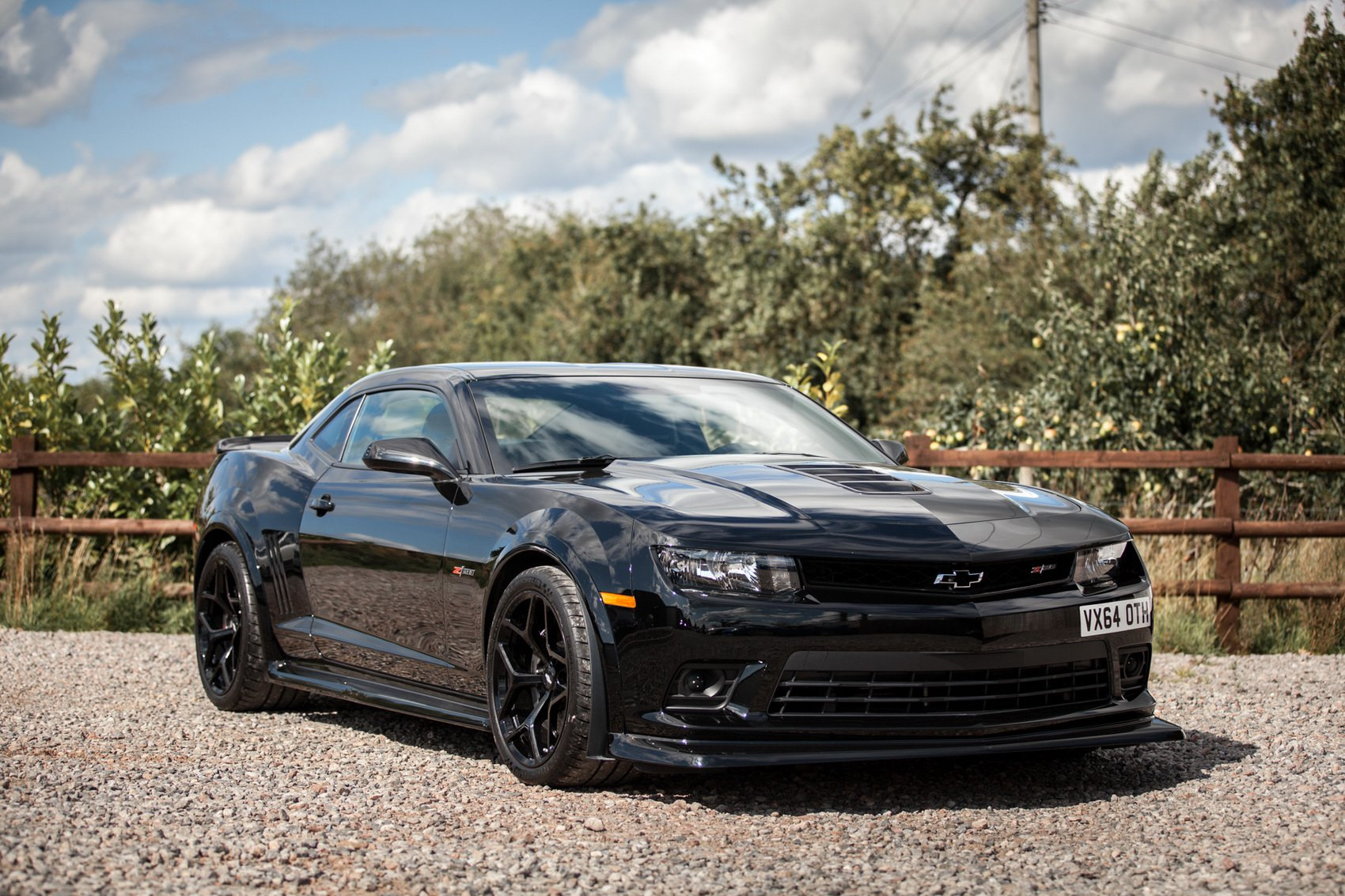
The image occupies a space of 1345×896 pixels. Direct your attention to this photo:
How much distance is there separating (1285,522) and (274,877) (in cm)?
764

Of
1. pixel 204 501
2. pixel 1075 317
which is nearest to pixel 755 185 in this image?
pixel 1075 317

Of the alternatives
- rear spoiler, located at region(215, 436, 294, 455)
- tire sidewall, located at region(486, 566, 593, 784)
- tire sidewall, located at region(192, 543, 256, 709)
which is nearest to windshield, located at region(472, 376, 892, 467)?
tire sidewall, located at region(486, 566, 593, 784)

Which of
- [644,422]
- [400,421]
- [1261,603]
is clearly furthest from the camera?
[1261,603]

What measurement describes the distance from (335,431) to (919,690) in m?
3.47

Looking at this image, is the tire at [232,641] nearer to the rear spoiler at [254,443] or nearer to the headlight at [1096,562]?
the rear spoiler at [254,443]

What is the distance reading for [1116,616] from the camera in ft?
17.4

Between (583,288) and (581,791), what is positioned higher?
(583,288)

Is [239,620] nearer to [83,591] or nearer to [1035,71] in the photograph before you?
[83,591]

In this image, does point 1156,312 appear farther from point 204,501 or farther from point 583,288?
point 583,288

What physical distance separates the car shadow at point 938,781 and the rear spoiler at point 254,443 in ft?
7.14

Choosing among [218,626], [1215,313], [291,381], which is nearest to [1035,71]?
[1215,313]

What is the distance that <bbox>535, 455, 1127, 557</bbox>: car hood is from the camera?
493 cm

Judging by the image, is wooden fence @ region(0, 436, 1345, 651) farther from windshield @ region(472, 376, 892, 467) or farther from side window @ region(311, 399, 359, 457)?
side window @ region(311, 399, 359, 457)

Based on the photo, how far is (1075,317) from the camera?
598 inches
